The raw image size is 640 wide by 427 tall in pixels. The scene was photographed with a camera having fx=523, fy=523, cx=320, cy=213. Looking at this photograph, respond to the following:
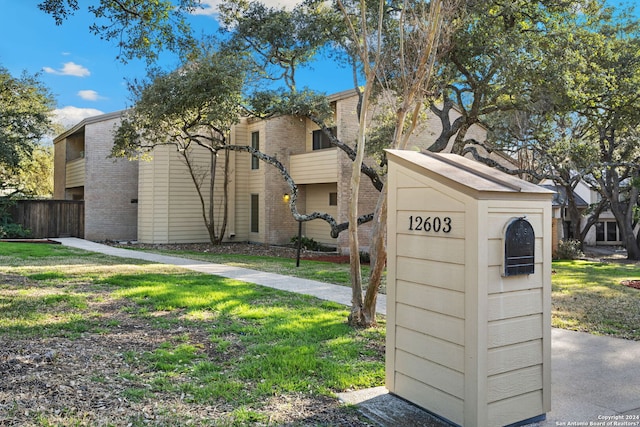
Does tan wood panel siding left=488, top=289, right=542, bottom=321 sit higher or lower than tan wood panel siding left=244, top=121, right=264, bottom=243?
lower

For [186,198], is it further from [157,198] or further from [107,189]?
[107,189]

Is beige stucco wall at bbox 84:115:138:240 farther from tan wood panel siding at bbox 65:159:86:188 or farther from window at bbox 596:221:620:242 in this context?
window at bbox 596:221:620:242

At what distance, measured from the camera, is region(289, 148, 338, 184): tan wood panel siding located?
18.5 meters

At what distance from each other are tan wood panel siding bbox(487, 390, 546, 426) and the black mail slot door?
0.83 meters

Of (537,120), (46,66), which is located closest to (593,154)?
(537,120)

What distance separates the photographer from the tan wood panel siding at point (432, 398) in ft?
11.0

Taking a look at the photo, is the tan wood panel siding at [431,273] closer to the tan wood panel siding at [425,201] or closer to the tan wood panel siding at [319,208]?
the tan wood panel siding at [425,201]

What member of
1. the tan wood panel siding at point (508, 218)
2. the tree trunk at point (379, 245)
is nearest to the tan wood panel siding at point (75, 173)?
the tree trunk at point (379, 245)

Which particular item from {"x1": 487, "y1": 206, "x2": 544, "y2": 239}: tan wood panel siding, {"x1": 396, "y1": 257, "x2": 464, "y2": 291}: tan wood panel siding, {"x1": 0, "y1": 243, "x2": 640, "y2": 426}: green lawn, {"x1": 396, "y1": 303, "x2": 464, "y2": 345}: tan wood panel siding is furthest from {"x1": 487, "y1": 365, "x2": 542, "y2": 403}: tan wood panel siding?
{"x1": 0, "y1": 243, "x2": 640, "y2": 426}: green lawn

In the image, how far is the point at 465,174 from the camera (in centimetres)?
352

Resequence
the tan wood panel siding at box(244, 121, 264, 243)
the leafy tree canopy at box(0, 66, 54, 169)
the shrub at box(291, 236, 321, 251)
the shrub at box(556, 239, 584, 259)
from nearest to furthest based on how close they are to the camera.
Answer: the shrub at box(556, 239, 584, 259) → the shrub at box(291, 236, 321, 251) → the tan wood panel siding at box(244, 121, 264, 243) → the leafy tree canopy at box(0, 66, 54, 169)

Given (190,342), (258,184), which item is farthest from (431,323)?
(258,184)

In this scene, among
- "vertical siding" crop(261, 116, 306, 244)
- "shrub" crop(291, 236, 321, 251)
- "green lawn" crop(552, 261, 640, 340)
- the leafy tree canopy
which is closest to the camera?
"green lawn" crop(552, 261, 640, 340)

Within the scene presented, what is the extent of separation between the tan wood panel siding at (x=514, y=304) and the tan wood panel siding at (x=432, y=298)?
0.19 m
